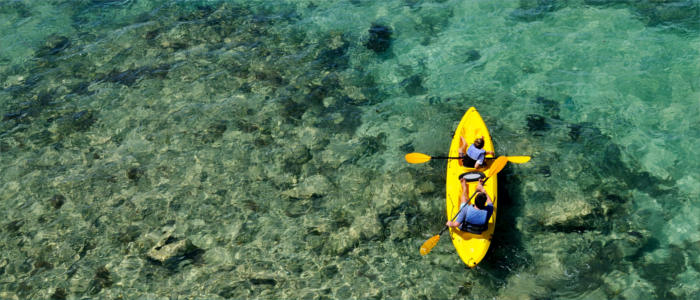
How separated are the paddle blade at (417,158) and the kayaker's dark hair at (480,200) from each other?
164 centimetres

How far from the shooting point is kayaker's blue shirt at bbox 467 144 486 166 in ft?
27.8

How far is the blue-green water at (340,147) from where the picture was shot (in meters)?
7.63

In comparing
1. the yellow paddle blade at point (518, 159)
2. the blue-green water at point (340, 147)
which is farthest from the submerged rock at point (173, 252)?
the yellow paddle blade at point (518, 159)

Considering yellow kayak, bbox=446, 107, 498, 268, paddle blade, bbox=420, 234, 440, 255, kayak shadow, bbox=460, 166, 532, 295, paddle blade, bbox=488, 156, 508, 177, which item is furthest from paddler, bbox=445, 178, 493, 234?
paddle blade, bbox=488, 156, 508, 177

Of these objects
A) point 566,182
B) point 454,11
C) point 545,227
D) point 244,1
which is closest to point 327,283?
point 545,227

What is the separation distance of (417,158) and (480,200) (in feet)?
5.88

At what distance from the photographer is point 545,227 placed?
8.05 metres

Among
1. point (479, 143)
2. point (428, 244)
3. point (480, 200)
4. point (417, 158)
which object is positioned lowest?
point (428, 244)

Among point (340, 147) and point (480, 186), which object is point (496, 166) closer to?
point (480, 186)

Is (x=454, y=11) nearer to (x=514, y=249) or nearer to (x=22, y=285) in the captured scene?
(x=514, y=249)

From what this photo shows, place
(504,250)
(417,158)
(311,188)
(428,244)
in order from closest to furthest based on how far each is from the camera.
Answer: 1. (428,244)
2. (504,250)
3. (417,158)
4. (311,188)

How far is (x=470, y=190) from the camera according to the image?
8227 mm

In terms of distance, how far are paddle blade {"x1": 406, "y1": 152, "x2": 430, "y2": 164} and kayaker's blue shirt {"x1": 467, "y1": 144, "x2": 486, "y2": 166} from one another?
776mm

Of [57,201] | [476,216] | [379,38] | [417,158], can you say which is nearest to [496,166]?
[476,216]
